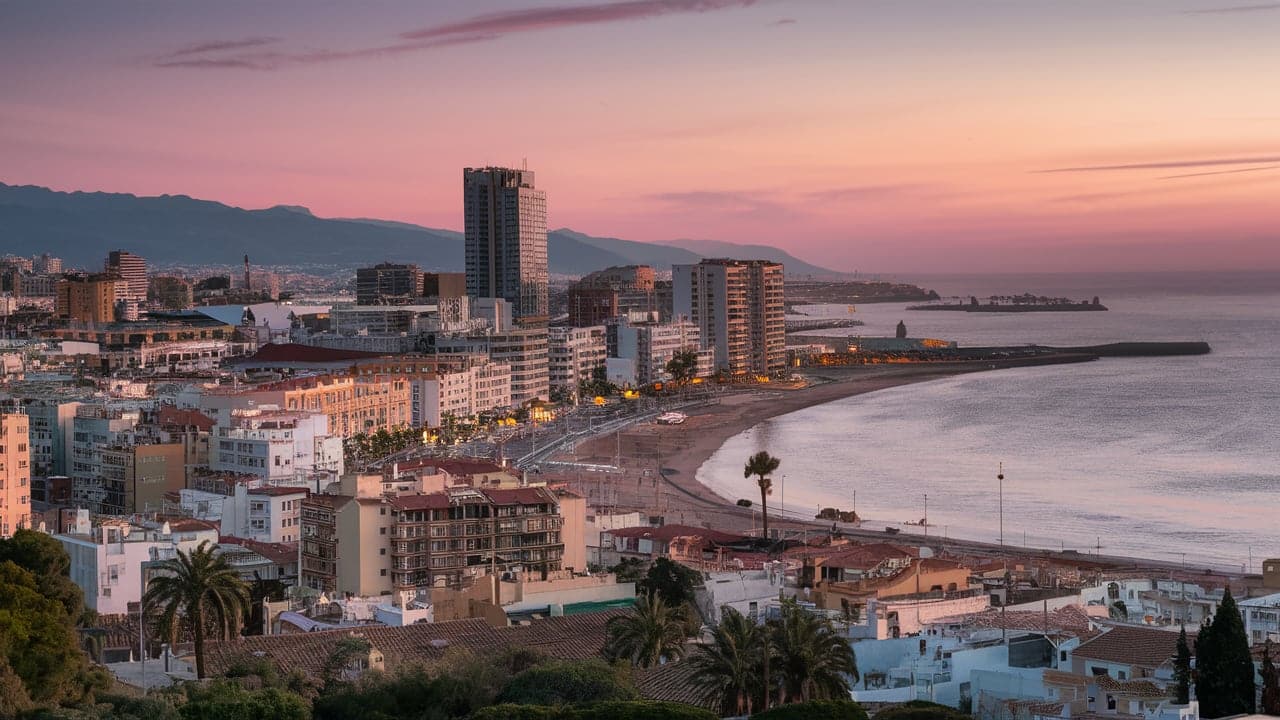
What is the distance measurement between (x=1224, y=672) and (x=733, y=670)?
4662mm

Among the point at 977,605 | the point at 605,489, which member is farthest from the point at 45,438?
the point at 977,605

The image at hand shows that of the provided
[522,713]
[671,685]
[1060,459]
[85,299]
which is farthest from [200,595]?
[85,299]

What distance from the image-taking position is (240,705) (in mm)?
15422

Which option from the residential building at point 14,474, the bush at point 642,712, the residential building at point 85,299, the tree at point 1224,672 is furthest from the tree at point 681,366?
the bush at point 642,712

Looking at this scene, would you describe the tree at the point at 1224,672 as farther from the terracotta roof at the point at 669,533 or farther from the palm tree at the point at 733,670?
the terracotta roof at the point at 669,533

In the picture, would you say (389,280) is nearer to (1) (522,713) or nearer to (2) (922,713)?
(1) (522,713)

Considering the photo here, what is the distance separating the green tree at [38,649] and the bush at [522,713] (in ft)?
13.4

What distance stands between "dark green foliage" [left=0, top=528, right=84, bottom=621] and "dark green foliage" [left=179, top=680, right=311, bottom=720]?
4.14 meters

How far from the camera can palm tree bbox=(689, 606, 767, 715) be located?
17.4 metres

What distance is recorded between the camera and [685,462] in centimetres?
5938

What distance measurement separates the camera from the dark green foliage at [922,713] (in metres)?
15.0

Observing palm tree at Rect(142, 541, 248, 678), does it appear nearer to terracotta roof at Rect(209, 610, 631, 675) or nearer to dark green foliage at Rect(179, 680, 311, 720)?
terracotta roof at Rect(209, 610, 631, 675)

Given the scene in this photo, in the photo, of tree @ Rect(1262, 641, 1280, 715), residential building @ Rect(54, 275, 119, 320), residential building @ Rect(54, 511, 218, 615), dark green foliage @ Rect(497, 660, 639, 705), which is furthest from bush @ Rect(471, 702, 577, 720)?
residential building @ Rect(54, 275, 119, 320)

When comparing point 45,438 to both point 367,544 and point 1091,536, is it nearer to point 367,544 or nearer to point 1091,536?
point 367,544
